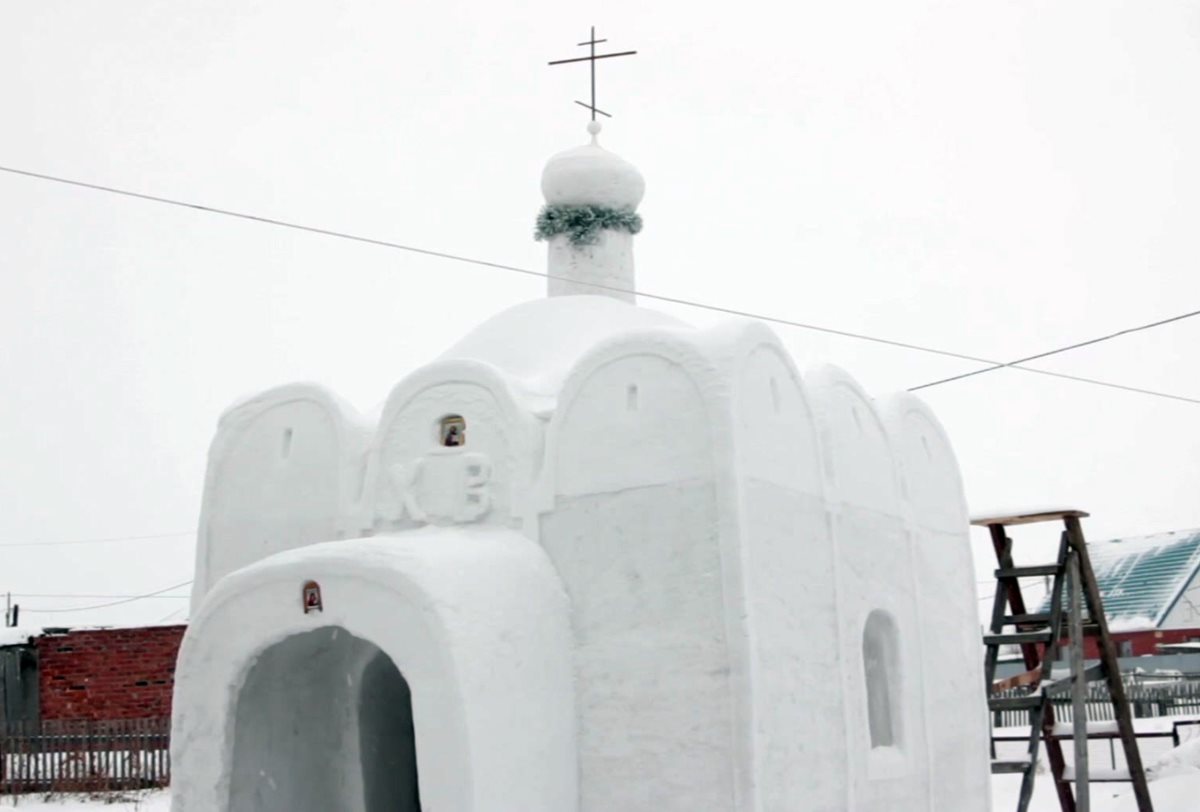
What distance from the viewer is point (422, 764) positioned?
24.7ft

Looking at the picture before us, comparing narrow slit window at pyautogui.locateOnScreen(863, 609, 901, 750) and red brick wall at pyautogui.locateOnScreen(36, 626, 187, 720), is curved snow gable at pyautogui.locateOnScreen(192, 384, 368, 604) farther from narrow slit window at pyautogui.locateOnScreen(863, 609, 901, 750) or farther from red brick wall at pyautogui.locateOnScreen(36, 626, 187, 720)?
red brick wall at pyautogui.locateOnScreen(36, 626, 187, 720)

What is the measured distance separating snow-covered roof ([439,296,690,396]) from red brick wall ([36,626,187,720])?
33.6ft

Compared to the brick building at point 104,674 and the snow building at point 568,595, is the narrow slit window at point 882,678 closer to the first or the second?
the snow building at point 568,595

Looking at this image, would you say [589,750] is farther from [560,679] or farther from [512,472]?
[512,472]

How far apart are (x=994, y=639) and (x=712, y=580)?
16.2 ft

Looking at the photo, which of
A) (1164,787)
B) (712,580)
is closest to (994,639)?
(1164,787)

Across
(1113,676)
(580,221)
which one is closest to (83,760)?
(580,221)

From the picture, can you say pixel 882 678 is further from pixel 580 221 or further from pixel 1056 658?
pixel 580 221

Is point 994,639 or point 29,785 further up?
point 994,639

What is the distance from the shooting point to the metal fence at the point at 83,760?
54.1ft

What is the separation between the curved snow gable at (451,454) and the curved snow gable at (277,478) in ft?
1.14

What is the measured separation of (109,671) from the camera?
19.1 metres

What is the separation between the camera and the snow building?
787 cm

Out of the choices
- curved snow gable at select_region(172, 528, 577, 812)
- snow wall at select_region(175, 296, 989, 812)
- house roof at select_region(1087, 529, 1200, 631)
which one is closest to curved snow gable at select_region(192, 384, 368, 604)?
snow wall at select_region(175, 296, 989, 812)
